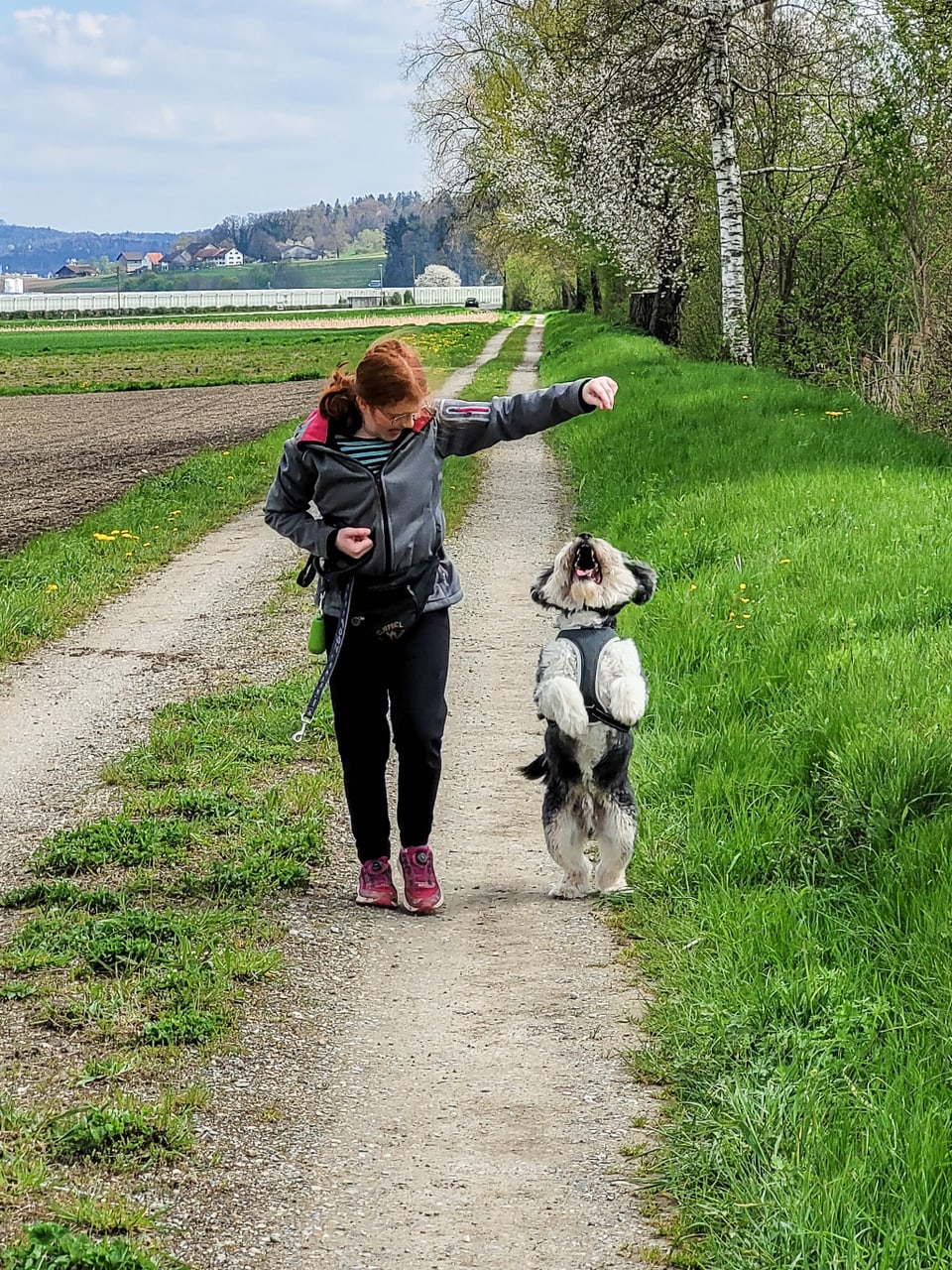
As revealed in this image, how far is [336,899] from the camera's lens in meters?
6.14

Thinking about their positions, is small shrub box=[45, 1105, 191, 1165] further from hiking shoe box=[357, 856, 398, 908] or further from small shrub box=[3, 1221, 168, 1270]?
hiking shoe box=[357, 856, 398, 908]

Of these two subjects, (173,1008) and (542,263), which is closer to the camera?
(173,1008)

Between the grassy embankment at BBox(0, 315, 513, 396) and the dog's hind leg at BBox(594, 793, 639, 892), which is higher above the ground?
the dog's hind leg at BBox(594, 793, 639, 892)

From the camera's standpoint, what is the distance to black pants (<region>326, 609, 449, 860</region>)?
5.91 m

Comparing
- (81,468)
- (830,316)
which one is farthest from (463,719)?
(830,316)

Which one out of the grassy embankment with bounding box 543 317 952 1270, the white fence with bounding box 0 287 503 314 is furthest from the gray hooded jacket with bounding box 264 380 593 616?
the white fence with bounding box 0 287 503 314

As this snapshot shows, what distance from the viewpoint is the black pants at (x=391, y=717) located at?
591 centimetres

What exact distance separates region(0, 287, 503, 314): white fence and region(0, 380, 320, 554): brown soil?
11572 centimetres

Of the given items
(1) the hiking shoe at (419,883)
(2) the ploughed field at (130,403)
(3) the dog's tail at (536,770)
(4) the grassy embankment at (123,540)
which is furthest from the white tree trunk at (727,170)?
(1) the hiking shoe at (419,883)

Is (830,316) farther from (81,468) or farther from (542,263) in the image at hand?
(542,263)

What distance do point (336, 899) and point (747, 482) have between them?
831cm

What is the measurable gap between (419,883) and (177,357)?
63.1m

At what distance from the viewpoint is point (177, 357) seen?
66.4 metres

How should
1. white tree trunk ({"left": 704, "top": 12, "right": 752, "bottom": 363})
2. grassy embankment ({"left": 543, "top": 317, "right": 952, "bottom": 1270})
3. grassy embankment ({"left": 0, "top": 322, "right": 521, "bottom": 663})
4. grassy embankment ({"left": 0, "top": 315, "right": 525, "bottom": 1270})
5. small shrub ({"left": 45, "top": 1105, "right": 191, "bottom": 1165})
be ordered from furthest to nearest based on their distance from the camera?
1. white tree trunk ({"left": 704, "top": 12, "right": 752, "bottom": 363})
2. grassy embankment ({"left": 0, "top": 322, "right": 521, "bottom": 663})
3. small shrub ({"left": 45, "top": 1105, "right": 191, "bottom": 1165})
4. grassy embankment ({"left": 0, "top": 315, "right": 525, "bottom": 1270})
5. grassy embankment ({"left": 543, "top": 317, "right": 952, "bottom": 1270})
